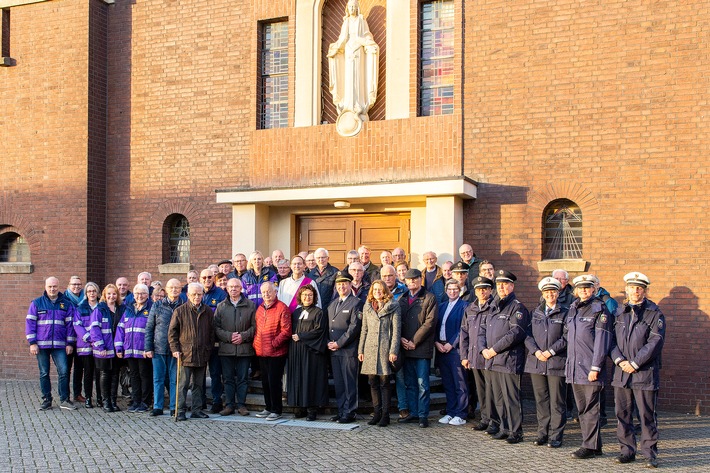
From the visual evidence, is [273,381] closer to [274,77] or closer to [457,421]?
[457,421]

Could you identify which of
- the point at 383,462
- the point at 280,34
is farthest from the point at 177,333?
the point at 280,34

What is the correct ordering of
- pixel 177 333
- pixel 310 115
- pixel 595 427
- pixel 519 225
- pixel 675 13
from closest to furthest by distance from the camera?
pixel 595 427 < pixel 177 333 < pixel 675 13 < pixel 519 225 < pixel 310 115

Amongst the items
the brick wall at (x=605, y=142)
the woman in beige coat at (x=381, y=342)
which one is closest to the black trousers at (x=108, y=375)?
the woman in beige coat at (x=381, y=342)

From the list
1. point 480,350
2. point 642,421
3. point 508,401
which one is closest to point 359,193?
point 480,350

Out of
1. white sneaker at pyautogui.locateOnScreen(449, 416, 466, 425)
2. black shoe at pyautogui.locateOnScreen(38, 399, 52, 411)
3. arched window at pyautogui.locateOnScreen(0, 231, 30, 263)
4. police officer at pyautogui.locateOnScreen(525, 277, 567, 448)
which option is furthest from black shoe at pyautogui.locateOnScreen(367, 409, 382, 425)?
arched window at pyautogui.locateOnScreen(0, 231, 30, 263)

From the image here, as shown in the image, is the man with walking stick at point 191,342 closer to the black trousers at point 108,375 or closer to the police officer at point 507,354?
the black trousers at point 108,375

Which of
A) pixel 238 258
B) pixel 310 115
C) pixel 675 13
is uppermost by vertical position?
pixel 675 13

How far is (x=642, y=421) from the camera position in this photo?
8.12 metres

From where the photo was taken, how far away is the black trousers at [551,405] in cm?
884

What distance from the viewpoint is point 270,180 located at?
13.8 m

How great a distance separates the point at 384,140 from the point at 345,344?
4216 millimetres

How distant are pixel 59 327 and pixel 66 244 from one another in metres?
3.65

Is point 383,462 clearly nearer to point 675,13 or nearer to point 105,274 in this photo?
point 675,13

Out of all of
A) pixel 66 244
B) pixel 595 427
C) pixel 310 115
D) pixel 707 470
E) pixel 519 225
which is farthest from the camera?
pixel 66 244
